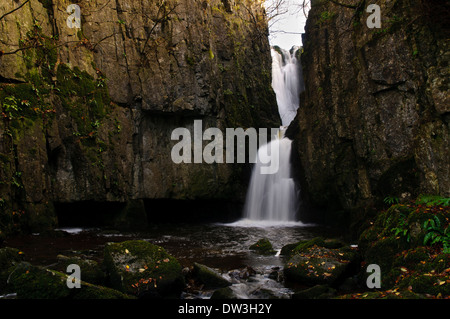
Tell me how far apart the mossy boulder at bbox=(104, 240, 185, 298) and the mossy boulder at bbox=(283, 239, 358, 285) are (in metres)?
2.25

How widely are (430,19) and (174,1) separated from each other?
1206 centimetres

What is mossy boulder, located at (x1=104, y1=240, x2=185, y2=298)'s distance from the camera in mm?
5043

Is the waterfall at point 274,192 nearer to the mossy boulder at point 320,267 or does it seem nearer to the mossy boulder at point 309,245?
the mossy boulder at point 309,245

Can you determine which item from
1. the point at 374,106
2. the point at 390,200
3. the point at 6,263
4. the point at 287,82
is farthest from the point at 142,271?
the point at 287,82

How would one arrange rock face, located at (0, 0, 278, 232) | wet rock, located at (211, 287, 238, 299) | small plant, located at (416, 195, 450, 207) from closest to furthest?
wet rock, located at (211, 287, 238, 299) < small plant, located at (416, 195, 450, 207) < rock face, located at (0, 0, 278, 232)

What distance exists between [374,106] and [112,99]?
35.4ft

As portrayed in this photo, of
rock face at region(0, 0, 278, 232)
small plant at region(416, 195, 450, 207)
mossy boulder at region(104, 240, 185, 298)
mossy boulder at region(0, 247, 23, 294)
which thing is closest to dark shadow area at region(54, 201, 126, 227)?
rock face at region(0, 0, 278, 232)

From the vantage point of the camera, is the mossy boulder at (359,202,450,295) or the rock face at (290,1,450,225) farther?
the rock face at (290,1,450,225)

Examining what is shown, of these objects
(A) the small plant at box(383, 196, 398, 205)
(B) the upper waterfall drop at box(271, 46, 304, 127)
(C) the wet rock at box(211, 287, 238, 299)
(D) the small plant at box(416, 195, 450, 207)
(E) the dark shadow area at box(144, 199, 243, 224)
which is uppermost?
(B) the upper waterfall drop at box(271, 46, 304, 127)

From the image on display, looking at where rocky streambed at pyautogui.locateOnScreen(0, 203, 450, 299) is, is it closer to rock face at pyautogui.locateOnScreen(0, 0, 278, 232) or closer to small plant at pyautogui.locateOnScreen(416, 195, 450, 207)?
small plant at pyautogui.locateOnScreen(416, 195, 450, 207)

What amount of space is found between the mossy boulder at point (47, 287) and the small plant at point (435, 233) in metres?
5.07

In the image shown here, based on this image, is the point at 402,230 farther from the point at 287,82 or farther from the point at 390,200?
the point at 287,82

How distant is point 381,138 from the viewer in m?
9.98
